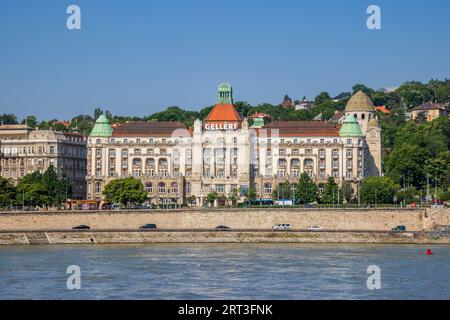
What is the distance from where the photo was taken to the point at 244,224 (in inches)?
3989

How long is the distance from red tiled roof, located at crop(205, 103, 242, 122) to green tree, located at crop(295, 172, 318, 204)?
1564 centimetres

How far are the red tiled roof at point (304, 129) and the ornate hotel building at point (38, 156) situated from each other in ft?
82.2

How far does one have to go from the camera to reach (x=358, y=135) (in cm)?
12719

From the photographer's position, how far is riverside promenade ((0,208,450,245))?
292 feet

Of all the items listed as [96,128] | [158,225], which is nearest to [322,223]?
[158,225]

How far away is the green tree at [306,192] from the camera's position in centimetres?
11506

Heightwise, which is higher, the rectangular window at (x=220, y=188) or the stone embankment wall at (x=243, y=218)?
the rectangular window at (x=220, y=188)

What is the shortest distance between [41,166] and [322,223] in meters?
47.2

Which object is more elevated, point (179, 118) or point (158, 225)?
point (179, 118)

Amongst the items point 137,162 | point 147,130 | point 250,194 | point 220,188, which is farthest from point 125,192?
point 147,130

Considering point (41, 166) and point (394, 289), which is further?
point (41, 166)

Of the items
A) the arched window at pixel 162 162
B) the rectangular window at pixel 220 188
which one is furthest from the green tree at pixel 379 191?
the arched window at pixel 162 162

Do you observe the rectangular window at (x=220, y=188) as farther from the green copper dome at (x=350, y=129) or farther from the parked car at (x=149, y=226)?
the parked car at (x=149, y=226)
